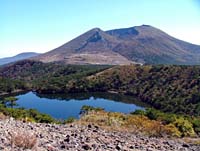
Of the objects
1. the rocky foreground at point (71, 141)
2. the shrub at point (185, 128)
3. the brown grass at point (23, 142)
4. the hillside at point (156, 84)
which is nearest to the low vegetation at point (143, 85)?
the hillside at point (156, 84)

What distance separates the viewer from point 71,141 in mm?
7809

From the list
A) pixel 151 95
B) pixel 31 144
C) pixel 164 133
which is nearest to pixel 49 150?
pixel 31 144

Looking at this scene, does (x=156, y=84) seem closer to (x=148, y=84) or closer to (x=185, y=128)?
(x=148, y=84)

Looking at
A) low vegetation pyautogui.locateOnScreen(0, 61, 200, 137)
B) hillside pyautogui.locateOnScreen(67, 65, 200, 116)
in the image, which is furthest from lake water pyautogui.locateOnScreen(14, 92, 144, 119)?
hillside pyautogui.locateOnScreen(67, 65, 200, 116)

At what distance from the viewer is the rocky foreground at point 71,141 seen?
22.1ft

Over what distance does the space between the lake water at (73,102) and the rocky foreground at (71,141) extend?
6531cm

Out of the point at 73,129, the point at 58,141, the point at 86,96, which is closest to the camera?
the point at 58,141

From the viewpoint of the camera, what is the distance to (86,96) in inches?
4188

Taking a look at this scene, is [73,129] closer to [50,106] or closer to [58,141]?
[58,141]

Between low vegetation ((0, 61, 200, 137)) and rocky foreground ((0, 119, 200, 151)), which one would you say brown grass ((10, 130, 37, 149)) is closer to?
rocky foreground ((0, 119, 200, 151))

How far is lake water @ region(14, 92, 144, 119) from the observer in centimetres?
8169

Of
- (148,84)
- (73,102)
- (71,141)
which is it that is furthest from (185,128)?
(148,84)

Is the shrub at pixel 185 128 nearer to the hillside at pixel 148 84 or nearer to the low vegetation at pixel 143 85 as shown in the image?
the low vegetation at pixel 143 85

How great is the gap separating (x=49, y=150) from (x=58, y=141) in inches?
36.1
